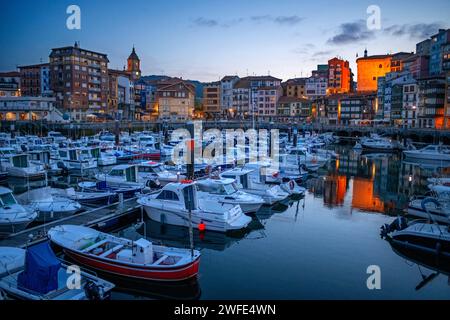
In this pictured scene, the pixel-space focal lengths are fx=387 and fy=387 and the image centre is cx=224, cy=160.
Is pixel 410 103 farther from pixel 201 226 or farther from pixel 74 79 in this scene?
pixel 201 226

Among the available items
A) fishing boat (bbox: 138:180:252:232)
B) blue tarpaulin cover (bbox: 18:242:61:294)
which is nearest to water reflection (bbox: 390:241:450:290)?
fishing boat (bbox: 138:180:252:232)

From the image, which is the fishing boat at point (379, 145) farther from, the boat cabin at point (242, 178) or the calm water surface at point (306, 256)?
the boat cabin at point (242, 178)

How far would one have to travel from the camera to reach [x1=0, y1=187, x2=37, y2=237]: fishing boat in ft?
56.0

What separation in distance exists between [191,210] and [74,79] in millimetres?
75784

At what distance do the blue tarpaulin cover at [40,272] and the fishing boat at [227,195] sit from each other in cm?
1112

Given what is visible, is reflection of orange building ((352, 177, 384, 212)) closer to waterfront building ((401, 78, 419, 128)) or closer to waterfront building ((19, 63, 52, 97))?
waterfront building ((401, 78, 419, 128))

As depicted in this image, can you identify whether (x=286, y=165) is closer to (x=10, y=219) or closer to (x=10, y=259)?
(x=10, y=219)

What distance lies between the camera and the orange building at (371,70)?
115250 millimetres

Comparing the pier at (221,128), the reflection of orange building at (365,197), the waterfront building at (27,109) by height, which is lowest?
the reflection of orange building at (365,197)

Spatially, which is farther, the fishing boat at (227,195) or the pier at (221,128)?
the pier at (221,128)

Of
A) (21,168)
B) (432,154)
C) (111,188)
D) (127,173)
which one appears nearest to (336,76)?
(432,154)

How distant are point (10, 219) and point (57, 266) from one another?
805 cm

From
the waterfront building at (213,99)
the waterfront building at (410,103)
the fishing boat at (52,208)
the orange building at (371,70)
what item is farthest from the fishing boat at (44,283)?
the orange building at (371,70)

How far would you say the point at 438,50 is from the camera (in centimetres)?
7888
